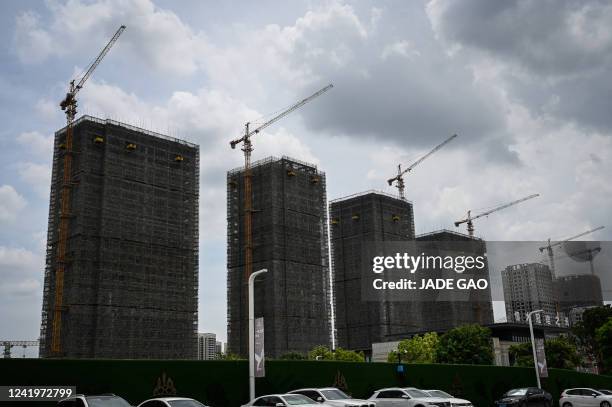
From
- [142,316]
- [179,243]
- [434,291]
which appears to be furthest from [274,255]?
[434,291]

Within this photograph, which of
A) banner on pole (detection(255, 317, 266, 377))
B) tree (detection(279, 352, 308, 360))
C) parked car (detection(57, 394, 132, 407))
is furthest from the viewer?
tree (detection(279, 352, 308, 360))

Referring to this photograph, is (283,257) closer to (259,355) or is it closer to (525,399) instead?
(525,399)

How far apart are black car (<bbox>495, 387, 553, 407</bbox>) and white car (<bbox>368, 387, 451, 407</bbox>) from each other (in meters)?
9.91

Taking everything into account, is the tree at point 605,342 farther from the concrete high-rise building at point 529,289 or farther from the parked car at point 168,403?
the concrete high-rise building at point 529,289

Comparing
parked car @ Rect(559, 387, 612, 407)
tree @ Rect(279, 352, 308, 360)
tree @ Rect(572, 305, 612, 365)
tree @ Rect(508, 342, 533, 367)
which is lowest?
parked car @ Rect(559, 387, 612, 407)

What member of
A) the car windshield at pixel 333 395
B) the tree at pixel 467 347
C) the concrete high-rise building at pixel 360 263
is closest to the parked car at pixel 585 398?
the car windshield at pixel 333 395

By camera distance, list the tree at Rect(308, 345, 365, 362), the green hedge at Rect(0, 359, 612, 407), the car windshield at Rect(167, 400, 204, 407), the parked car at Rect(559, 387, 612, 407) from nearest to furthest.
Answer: the car windshield at Rect(167, 400, 204, 407) → the green hedge at Rect(0, 359, 612, 407) → the parked car at Rect(559, 387, 612, 407) → the tree at Rect(308, 345, 365, 362)

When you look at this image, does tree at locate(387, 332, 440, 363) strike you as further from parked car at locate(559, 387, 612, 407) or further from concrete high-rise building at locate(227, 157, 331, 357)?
parked car at locate(559, 387, 612, 407)

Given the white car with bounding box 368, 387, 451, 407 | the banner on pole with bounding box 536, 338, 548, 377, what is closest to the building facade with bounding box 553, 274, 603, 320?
the banner on pole with bounding box 536, 338, 548, 377

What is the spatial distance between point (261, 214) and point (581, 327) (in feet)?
229

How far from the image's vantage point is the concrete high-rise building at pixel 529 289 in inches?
7308

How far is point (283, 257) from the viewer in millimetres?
137375

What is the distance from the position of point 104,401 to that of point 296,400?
751cm

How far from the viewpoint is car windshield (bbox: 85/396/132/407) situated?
23.0 meters
